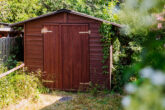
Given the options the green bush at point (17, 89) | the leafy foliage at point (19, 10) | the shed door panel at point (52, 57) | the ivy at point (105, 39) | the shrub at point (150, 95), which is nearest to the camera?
the shrub at point (150, 95)

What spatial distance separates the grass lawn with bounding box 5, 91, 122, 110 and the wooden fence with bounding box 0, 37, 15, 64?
2704 millimetres

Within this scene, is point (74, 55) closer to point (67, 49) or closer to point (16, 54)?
point (67, 49)

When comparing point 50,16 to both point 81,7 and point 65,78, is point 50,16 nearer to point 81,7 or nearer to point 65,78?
point 65,78

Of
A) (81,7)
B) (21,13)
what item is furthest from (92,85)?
(21,13)

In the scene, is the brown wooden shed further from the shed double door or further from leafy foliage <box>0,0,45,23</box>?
leafy foliage <box>0,0,45,23</box>

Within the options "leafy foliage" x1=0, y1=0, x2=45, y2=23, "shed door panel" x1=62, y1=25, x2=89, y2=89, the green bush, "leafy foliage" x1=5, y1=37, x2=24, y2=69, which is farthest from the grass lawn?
"leafy foliage" x1=0, y1=0, x2=45, y2=23

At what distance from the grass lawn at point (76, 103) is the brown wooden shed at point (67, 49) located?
0.67 m

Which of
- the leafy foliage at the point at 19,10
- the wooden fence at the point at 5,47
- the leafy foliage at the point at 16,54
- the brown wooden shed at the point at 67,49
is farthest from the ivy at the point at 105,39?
the leafy foliage at the point at 19,10

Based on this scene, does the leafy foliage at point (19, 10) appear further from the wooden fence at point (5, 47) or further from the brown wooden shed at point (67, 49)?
the brown wooden shed at point (67, 49)

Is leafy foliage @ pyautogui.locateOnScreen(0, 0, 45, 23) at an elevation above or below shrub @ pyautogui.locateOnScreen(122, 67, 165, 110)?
above

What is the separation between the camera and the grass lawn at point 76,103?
663 cm

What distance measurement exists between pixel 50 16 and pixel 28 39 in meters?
1.29

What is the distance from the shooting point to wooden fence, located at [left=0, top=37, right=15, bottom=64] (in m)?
9.41

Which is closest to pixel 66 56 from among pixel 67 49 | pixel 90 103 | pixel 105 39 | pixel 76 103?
pixel 67 49
